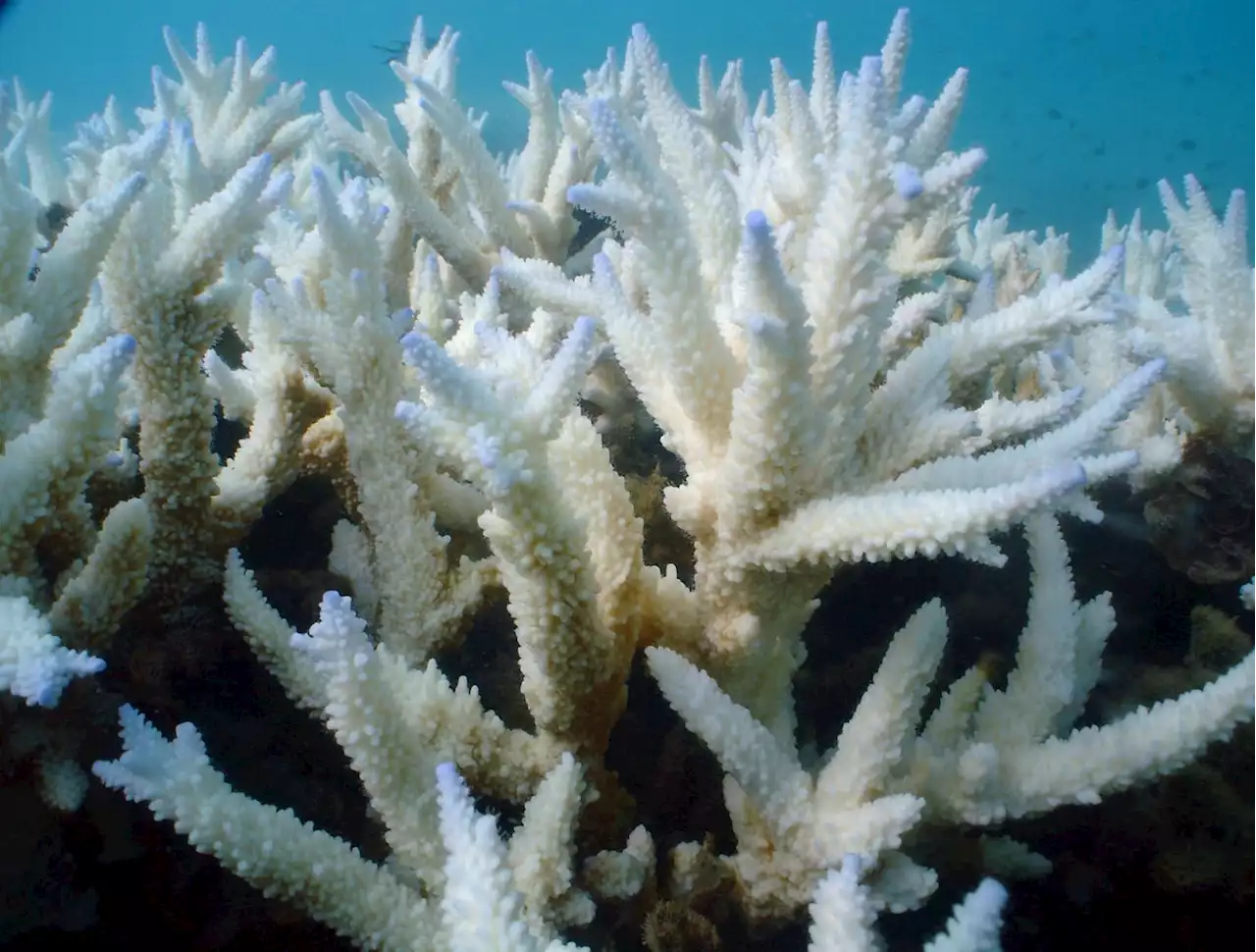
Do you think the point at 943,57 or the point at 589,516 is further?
the point at 943,57

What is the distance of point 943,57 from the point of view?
277ft

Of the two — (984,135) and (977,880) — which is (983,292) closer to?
(977,880)

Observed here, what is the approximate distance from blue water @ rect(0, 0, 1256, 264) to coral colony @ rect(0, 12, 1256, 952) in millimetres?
22147

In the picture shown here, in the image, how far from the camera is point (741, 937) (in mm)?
1690

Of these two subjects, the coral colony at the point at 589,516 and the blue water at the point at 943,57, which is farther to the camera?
the blue water at the point at 943,57

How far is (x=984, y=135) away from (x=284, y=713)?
69785 millimetres

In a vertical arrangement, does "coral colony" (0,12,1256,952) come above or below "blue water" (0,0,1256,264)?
below

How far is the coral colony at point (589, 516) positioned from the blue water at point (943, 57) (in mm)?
22147

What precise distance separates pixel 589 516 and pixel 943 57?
99.8 m

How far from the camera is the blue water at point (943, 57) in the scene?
4822 cm

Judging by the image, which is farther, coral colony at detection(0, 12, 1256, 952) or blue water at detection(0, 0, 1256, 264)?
blue water at detection(0, 0, 1256, 264)

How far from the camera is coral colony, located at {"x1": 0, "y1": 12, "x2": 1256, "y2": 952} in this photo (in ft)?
4.12

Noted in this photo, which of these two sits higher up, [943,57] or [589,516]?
[943,57]

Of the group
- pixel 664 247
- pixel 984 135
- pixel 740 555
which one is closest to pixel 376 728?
pixel 740 555
